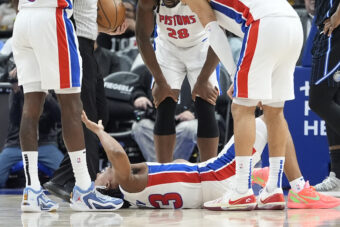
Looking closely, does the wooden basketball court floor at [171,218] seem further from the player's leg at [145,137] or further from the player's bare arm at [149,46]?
the player's leg at [145,137]

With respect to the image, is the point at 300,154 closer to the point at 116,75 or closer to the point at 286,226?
the point at 116,75

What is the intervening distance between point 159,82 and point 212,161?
0.74 metres

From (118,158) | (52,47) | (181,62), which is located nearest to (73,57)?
(52,47)

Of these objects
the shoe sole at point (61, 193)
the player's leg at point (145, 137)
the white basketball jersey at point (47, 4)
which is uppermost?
the white basketball jersey at point (47, 4)

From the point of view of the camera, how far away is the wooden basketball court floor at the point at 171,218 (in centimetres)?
339

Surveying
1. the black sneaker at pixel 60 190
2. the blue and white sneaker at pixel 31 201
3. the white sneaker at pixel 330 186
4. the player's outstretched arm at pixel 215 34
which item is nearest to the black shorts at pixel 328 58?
the white sneaker at pixel 330 186

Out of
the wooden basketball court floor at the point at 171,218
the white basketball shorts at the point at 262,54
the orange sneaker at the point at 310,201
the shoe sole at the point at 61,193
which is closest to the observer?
the wooden basketball court floor at the point at 171,218

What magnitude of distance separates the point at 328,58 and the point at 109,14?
1595 millimetres

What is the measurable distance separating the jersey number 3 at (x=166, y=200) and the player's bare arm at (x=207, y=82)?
0.84 metres

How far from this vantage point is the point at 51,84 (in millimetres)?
4035

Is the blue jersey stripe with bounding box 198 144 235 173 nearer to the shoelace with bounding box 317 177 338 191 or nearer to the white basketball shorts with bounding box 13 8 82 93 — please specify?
the white basketball shorts with bounding box 13 8 82 93

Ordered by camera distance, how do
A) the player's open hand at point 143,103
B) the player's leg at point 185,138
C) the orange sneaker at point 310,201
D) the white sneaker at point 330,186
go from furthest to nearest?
the player's open hand at point 143,103, the player's leg at point 185,138, the white sneaker at point 330,186, the orange sneaker at point 310,201

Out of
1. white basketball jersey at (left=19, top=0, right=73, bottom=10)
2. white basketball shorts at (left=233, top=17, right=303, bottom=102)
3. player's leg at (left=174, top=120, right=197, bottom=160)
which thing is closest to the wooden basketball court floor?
white basketball shorts at (left=233, top=17, right=303, bottom=102)

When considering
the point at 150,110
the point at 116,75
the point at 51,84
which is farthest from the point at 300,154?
the point at 51,84
